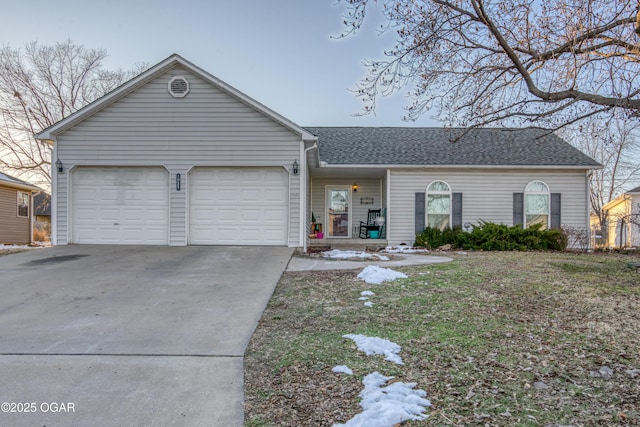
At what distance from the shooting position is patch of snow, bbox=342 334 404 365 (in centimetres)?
318

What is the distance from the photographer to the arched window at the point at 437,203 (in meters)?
12.7

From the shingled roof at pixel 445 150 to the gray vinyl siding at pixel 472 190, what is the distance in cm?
37

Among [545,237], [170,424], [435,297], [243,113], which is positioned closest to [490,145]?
[545,237]

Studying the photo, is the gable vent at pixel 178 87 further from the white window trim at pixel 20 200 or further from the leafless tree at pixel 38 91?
the leafless tree at pixel 38 91

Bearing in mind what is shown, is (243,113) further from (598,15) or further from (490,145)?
(490,145)

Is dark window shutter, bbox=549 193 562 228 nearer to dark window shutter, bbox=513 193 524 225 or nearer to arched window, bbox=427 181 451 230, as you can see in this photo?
dark window shutter, bbox=513 193 524 225

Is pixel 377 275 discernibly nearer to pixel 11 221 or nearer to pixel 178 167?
pixel 178 167

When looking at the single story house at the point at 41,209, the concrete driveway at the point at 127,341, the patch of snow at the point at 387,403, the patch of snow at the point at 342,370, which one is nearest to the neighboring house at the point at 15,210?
the concrete driveway at the point at 127,341

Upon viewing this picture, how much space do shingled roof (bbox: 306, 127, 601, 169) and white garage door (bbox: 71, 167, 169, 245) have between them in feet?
17.5

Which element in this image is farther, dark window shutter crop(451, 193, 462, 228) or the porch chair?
the porch chair

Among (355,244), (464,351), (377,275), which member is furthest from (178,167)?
(464,351)

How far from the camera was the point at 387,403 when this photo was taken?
7.88 feet

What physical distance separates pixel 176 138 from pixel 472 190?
368 inches

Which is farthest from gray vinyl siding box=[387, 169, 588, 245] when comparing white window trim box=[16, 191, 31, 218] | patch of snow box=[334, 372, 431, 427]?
white window trim box=[16, 191, 31, 218]
